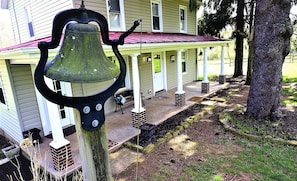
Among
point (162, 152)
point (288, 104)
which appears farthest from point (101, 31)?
point (288, 104)

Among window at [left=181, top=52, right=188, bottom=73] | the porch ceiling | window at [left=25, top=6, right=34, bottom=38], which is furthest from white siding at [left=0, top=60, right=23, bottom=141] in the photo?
window at [left=181, top=52, right=188, bottom=73]

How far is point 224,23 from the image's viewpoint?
1340 centimetres

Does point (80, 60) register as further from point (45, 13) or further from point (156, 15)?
point (156, 15)

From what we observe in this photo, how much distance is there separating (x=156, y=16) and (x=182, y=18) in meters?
2.76

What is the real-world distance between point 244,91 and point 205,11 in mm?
6845

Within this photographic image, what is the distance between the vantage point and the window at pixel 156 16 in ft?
30.1

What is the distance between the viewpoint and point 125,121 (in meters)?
6.61

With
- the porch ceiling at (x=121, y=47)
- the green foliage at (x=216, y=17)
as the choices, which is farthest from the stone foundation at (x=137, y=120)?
the green foliage at (x=216, y=17)

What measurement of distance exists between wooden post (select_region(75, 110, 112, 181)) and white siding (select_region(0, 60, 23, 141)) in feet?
18.3

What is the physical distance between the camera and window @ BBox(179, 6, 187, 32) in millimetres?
11070

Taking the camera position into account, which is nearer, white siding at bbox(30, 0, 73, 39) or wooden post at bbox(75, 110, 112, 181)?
wooden post at bbox(75, 110, 112, 181)

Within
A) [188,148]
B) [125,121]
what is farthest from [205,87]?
[188,148]

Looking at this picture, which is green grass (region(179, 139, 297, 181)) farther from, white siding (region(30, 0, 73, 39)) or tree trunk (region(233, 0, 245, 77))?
tree trunk (region(233, 0, 245, 77))

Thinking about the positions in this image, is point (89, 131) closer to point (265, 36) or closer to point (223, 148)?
point (223, 148)
